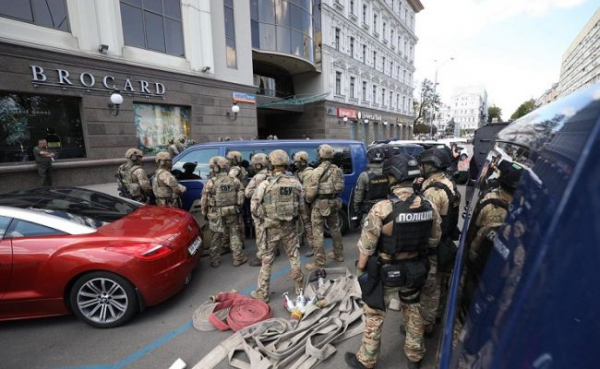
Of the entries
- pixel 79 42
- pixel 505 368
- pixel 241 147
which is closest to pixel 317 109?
pixel 79 42

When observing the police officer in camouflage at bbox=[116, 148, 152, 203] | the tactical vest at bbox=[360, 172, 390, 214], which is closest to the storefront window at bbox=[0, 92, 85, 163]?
the police officer in camouflage at bbox=[116, 148, 152, 203]

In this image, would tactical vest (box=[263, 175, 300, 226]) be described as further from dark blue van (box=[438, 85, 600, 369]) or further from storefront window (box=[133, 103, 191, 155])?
storefront window (box=[133, 103, 191, 155])

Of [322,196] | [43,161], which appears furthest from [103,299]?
[43,161]

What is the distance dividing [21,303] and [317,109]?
20.5 m

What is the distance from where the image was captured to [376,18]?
1144 inches

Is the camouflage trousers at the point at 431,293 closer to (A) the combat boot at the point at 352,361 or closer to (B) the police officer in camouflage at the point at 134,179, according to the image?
(A) the combat boot at the point at 352,361

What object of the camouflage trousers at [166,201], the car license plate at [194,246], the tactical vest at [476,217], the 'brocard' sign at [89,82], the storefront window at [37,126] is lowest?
the car license plate at [194,246]

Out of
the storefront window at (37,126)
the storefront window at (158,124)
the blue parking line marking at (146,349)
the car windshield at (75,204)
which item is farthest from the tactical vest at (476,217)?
the storefront window at (158,124)

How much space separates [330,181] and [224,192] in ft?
5.44

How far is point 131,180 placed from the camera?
530cm

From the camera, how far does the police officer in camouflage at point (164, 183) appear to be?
4.77 meters

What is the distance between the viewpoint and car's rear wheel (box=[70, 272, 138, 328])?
2.94 metres

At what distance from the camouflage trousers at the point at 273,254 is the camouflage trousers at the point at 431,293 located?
149 centimetres

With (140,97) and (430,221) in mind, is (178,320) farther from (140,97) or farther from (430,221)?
(140,97)
